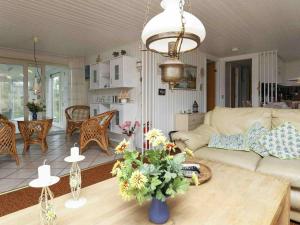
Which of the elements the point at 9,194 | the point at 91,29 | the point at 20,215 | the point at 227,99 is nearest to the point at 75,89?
the point at 91,29

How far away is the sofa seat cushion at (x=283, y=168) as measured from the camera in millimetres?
1773

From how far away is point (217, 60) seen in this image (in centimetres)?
600

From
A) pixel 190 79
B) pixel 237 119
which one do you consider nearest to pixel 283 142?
pixel 237 119

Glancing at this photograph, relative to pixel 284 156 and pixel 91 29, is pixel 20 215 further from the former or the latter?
pixel 91 29

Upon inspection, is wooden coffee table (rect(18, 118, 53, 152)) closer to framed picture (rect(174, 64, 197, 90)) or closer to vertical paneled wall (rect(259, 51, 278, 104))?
framed picture (rect(174, 64, 197, 90))

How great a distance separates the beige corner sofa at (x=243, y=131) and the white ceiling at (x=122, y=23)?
1.40 m

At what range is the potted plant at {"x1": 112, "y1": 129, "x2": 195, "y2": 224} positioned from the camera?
0.93 metres

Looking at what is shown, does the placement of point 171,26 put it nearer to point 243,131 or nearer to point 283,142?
point 283,142

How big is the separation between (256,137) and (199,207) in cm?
165

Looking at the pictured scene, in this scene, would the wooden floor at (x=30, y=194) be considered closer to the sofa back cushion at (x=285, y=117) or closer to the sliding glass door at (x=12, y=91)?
the sofa back cushion at (x=285, y=117)

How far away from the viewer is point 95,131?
376 cm

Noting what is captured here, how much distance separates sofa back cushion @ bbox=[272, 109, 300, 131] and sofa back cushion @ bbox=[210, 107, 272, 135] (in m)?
0.06

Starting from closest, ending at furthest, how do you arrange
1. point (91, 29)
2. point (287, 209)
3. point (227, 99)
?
point (287, 209) < point (91, 29) < point (227, 99)

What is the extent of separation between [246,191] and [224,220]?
1.29 feet
